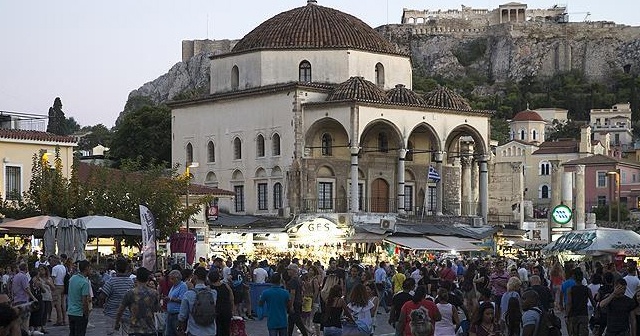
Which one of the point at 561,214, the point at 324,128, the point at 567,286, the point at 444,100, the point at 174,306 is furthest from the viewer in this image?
the point at 444,100

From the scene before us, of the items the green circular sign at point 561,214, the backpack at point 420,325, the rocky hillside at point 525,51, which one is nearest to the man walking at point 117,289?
the backpack at point 420,325

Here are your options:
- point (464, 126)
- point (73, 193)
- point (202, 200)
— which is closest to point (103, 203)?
point (73, 193)

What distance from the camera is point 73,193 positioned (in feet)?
139

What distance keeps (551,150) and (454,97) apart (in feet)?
196

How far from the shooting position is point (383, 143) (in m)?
69.8

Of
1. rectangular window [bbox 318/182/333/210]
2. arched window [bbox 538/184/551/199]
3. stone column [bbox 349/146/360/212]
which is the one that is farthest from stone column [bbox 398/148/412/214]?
arched window [bbox 538/184/551/199]

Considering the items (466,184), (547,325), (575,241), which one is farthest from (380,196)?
(547,325)

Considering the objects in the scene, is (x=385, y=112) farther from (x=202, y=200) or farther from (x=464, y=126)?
(x=202, y=200)

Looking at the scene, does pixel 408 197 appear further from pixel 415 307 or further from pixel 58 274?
pixel 415 307

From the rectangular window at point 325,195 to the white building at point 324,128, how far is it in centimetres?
4

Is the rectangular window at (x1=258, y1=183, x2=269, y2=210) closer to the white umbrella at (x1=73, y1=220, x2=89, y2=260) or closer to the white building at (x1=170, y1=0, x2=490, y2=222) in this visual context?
the white building at (x1=170, y1=0, x2=490, y2=222)

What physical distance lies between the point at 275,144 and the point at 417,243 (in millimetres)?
11672

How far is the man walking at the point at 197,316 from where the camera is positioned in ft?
57.1

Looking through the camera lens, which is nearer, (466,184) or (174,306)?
(174,306)
